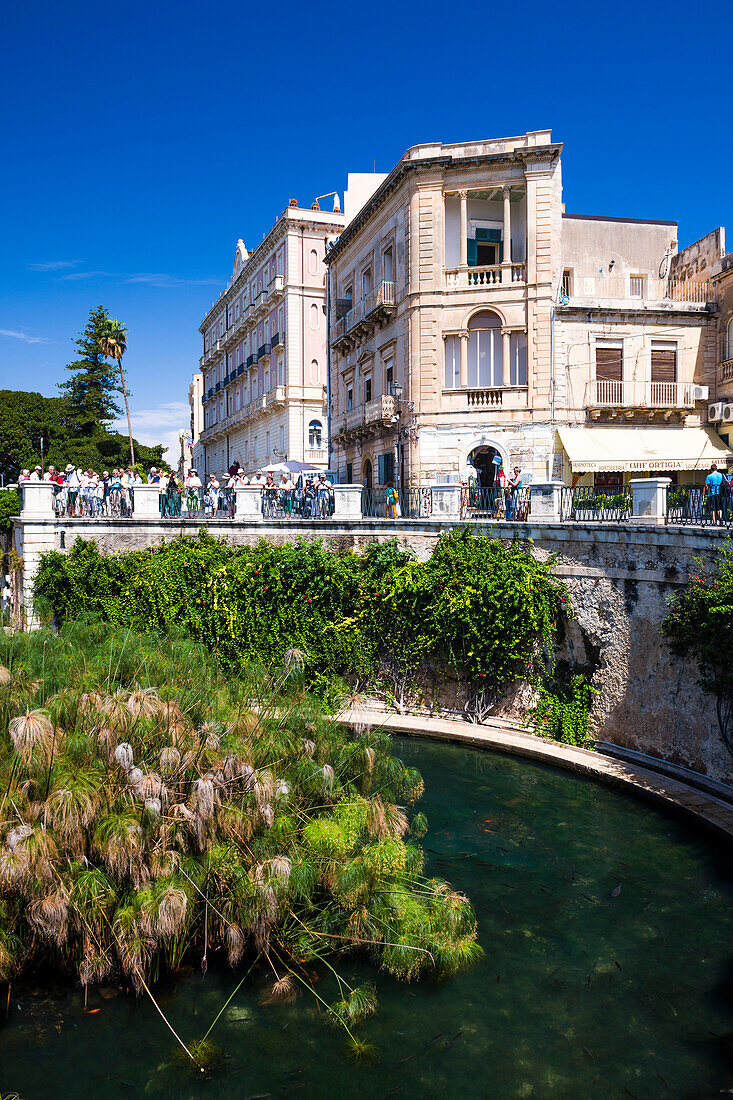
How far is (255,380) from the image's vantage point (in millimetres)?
43031

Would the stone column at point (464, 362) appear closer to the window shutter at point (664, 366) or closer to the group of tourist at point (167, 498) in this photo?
the group of tourist at point (167, 498)

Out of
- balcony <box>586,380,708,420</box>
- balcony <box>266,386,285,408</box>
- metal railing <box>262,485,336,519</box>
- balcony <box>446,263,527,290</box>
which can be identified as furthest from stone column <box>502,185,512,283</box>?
balcony <box>266,386,285,408</box>

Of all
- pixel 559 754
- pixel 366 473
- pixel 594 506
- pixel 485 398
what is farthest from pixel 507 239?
pixel 559 754

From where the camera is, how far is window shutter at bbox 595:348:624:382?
22.9m

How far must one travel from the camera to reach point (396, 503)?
2361 centimetres

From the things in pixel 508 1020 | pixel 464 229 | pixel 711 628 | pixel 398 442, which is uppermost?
pixel 464 229

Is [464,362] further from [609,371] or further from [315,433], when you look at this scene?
[315,433]

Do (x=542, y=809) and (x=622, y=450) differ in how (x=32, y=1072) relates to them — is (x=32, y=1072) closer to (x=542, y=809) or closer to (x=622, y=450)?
(x=542, y=809)

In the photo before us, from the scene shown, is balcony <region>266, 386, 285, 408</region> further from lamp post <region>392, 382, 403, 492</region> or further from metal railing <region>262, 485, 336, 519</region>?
metal railing <region>262, 485, 336, 519</region>

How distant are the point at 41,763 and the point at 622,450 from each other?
1888 centimetres

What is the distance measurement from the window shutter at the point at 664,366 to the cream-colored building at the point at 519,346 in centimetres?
3

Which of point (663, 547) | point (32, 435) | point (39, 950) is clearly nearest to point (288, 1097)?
point (39, 950)

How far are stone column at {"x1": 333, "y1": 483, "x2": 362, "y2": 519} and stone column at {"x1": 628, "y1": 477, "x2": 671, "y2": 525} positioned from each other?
707 cm

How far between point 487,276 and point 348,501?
8711 mm
